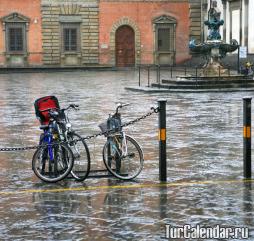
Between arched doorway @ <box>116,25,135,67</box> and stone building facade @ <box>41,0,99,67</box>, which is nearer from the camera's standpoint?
stone building facade @ <box>41,0,99,67</box>

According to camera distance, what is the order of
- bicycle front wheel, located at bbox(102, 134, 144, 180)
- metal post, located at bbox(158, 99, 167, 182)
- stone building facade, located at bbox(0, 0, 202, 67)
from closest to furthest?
metal post, located at bbox(158, 99, 167, 182)
bicycle front wheel, located at bbox(102, 134, 144, 180)
stone building facade, located at bbox(0, 0, 202, 67)

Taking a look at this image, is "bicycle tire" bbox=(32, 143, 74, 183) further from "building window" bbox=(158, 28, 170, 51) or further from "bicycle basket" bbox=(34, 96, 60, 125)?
"building window" bbox=(158, 28, 170, 51)

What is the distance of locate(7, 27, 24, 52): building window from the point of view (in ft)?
158

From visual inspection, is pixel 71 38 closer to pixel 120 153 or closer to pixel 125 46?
pixel 125 46

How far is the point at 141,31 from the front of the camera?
50312 mm

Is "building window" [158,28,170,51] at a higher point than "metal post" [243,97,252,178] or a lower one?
higher

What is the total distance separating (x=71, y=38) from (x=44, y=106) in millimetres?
40710

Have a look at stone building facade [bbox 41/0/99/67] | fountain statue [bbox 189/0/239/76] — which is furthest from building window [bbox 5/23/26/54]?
fountain statue [bbox 189/0/239/76]

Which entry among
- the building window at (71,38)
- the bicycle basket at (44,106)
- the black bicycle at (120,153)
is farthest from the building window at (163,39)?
the black bicycle at (120,153)

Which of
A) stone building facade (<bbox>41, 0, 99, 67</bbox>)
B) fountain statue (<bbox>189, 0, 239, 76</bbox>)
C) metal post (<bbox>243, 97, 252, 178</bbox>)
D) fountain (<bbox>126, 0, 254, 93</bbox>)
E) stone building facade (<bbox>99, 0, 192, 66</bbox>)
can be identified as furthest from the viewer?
stone building facade (<bbox>99, 0, 192, 66</bbox>)

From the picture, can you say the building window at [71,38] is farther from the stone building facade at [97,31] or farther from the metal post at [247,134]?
the metal post at [247,134]

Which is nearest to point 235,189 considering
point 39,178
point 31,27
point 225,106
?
point 39,178

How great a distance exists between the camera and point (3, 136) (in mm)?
13656

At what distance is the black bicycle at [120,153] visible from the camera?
8938 mm
